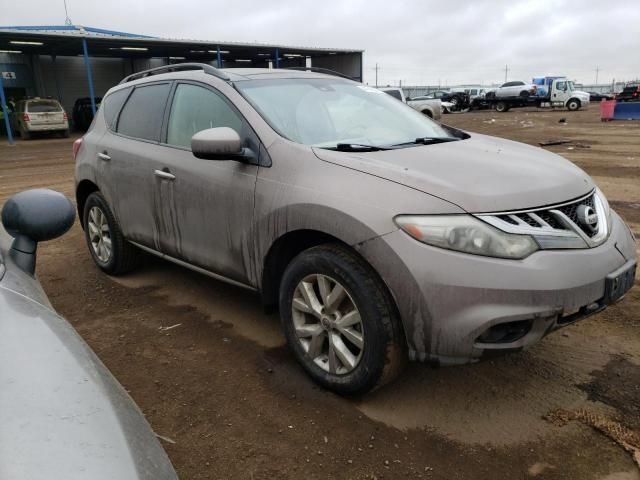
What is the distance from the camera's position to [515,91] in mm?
35031

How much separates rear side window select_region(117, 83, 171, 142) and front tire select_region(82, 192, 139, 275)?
2.26 ft

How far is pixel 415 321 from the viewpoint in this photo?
7.35ft

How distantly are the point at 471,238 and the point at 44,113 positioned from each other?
23.7 meters

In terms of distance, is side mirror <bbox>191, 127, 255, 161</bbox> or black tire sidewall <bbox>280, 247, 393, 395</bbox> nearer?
black tire sidewall <bbox>280, 247, 393, 395</bbox>

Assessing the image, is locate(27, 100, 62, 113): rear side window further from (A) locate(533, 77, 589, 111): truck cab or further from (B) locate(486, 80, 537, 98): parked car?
(A) locate(533, 77, 589, 111): truck cab

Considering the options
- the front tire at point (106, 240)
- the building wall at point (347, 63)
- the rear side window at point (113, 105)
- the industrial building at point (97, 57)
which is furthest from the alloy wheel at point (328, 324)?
the building wall at point (347, 63)

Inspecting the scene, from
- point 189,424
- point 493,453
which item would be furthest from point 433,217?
point 189,424

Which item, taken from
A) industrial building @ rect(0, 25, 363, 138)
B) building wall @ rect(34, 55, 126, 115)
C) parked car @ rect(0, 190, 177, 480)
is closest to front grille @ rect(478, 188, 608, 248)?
parked car @ rect(0, 190, 177, 480)

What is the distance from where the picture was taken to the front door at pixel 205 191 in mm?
2998

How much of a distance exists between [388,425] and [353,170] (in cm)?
124

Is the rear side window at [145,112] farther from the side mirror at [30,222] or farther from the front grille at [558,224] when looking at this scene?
the front grille at [558,224]

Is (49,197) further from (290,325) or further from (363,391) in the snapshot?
(363,391)

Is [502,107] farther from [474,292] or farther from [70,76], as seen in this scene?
[474,292]

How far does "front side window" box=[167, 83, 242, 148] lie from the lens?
321 centimetres
